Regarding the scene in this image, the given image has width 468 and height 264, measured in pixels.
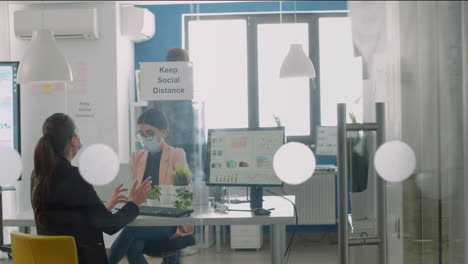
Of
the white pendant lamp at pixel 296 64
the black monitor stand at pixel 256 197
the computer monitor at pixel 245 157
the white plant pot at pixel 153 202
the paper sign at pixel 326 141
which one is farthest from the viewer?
the black monitor stand at pixel 256 197

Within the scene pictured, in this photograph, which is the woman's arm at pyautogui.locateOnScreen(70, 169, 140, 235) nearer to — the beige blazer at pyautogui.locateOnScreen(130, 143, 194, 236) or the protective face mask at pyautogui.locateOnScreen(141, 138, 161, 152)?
the beige blazer at pyautogui.locateOnScreen(130, 143, 194, 236)

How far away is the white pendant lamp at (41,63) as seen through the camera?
2.62 meters

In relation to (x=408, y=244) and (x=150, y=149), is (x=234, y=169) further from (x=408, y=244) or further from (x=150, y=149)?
(x=408, y=244)

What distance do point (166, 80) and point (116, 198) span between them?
0.57 metres

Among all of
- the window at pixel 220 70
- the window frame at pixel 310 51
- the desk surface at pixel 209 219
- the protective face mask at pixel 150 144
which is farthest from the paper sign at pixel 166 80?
the desk surface at pixel 209 219

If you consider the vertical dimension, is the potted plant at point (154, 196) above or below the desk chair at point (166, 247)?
above

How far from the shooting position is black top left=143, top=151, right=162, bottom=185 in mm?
2695

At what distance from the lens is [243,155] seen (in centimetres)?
306

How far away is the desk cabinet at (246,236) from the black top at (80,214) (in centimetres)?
45

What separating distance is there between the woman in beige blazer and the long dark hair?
12.6 inches

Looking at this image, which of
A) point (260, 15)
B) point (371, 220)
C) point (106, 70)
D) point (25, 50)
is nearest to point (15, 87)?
point (25, 50)

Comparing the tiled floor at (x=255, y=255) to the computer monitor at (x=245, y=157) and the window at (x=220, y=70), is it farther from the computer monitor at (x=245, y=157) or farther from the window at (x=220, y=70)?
the window at (x=220, y=70)

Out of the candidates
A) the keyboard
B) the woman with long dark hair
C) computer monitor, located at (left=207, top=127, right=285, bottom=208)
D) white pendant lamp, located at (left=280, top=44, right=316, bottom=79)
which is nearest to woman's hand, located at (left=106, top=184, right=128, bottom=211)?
the woman with long dark hair

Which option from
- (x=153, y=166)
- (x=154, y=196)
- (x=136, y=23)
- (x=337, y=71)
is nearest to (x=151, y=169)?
(x=153, y=166)
